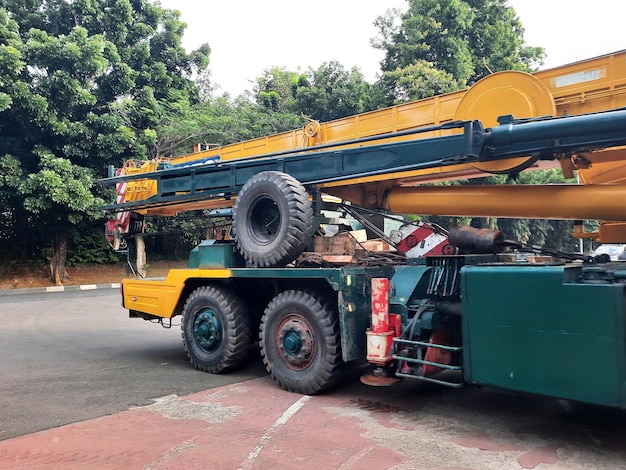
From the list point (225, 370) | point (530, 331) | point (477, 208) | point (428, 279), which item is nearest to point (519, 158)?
point (477, 208)

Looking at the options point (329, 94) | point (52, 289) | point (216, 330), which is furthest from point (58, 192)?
point (329, 94)

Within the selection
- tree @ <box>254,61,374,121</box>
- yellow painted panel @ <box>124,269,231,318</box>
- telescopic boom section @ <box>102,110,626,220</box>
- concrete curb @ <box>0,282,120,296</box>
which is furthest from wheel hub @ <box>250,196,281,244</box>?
tree @ <box>254,61,374,121</box>

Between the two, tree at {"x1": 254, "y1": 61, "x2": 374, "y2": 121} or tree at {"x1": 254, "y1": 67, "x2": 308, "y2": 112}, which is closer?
tree at {"x1": 254, "y1": 61, "x2": 374, "y2": 121}

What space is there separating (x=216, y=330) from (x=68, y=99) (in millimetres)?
14119

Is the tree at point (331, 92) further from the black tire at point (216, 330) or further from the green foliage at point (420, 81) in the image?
the black tire at point (216, 330)

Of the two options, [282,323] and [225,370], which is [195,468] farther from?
[225,370]

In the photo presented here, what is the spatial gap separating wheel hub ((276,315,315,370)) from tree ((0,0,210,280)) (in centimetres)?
1391

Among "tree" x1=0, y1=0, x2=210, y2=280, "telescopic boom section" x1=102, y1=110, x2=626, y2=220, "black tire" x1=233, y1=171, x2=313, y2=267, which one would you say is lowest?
"black tire" x1=233, y1=171, x2=313, y2=267

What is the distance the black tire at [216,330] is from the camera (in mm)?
6566

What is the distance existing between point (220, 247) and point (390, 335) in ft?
8.73

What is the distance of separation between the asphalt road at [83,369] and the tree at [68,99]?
267 inches

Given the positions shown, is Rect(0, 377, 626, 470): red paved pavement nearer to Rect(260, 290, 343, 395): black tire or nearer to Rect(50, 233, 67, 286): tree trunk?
Rect(260, 290, 343, 395): black tire

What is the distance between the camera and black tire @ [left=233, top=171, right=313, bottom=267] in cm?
588

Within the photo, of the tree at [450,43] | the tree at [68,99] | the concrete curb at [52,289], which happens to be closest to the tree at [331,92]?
the tree at [450,43]
